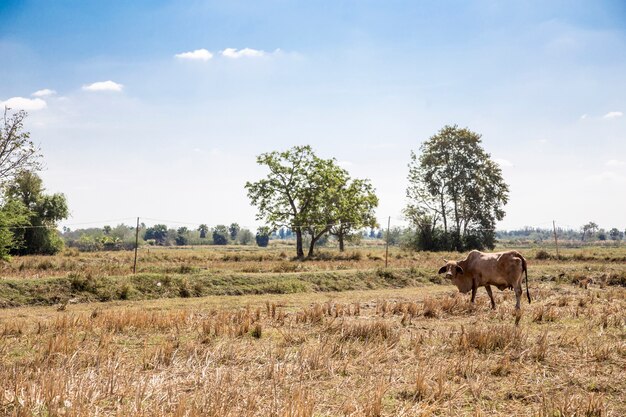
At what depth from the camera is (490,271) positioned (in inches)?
594

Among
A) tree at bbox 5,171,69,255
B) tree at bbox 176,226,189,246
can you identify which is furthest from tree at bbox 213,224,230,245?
tree at bbox 5,171,69,255

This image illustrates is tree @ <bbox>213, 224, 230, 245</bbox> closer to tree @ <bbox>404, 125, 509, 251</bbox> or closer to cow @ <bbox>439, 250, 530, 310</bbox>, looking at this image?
tree @ <bbox>404, 125, 509, 251</bbox>

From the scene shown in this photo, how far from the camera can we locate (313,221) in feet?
150

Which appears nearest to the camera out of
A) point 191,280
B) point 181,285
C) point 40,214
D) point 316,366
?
point 316,366

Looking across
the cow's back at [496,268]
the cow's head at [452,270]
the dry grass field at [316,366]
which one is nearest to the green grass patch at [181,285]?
the dry grass field at [316,366]

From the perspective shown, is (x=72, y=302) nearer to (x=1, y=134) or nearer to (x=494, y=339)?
(x=494, y=339)

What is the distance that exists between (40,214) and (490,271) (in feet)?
181

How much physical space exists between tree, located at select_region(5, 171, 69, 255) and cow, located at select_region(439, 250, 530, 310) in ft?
152

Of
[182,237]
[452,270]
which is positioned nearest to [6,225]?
[452,270]

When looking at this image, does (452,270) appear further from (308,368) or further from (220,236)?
(220,236)

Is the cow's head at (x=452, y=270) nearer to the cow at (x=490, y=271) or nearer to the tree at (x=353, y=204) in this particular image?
the cow at (x=490, y=271)

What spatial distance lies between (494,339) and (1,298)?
53.0 ft

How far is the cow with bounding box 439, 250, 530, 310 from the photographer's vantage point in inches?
568

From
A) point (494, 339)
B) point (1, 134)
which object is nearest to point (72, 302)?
point (494, 339)
